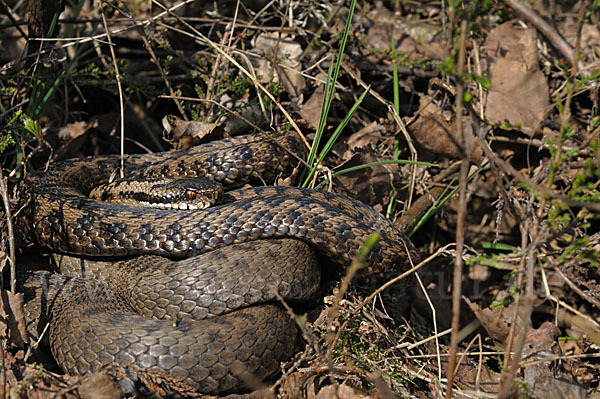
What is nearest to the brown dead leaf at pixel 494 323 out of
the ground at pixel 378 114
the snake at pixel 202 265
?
the ground at pixel 378 114

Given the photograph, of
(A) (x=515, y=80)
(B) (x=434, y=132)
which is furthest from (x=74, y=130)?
(A) (x=515, y=80)

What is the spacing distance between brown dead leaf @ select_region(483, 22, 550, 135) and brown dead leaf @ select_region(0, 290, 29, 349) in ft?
15.8

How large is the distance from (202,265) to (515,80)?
13.9ft

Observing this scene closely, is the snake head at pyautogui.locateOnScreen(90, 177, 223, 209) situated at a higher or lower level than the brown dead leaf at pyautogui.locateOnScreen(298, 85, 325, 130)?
lower

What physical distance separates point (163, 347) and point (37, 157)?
3.15 metres

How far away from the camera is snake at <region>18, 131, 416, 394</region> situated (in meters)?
3.77

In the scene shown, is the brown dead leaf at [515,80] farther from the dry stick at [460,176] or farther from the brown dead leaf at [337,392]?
the brown dead leaf at [337,392]

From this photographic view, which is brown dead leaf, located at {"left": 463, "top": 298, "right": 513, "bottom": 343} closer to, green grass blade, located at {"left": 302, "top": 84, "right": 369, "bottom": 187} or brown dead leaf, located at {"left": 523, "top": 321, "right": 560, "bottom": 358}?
brown dead leaf, located at {"left": 523, "top": 321, "right": 560, "bottom": 358}

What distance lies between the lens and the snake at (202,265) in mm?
3771

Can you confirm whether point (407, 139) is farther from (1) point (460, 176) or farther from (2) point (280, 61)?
(1) point (460, 176)

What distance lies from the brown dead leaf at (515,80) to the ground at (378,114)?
0.06ft

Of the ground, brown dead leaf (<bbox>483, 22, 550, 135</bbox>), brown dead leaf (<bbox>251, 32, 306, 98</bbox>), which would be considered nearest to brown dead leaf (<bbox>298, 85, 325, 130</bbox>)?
the ground

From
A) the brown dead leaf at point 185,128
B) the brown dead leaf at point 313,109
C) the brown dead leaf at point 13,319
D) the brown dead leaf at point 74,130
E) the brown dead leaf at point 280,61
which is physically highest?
the brown dead leaf at point 280,61

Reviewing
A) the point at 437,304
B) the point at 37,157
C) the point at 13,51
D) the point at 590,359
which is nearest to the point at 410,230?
the point at 437,304
